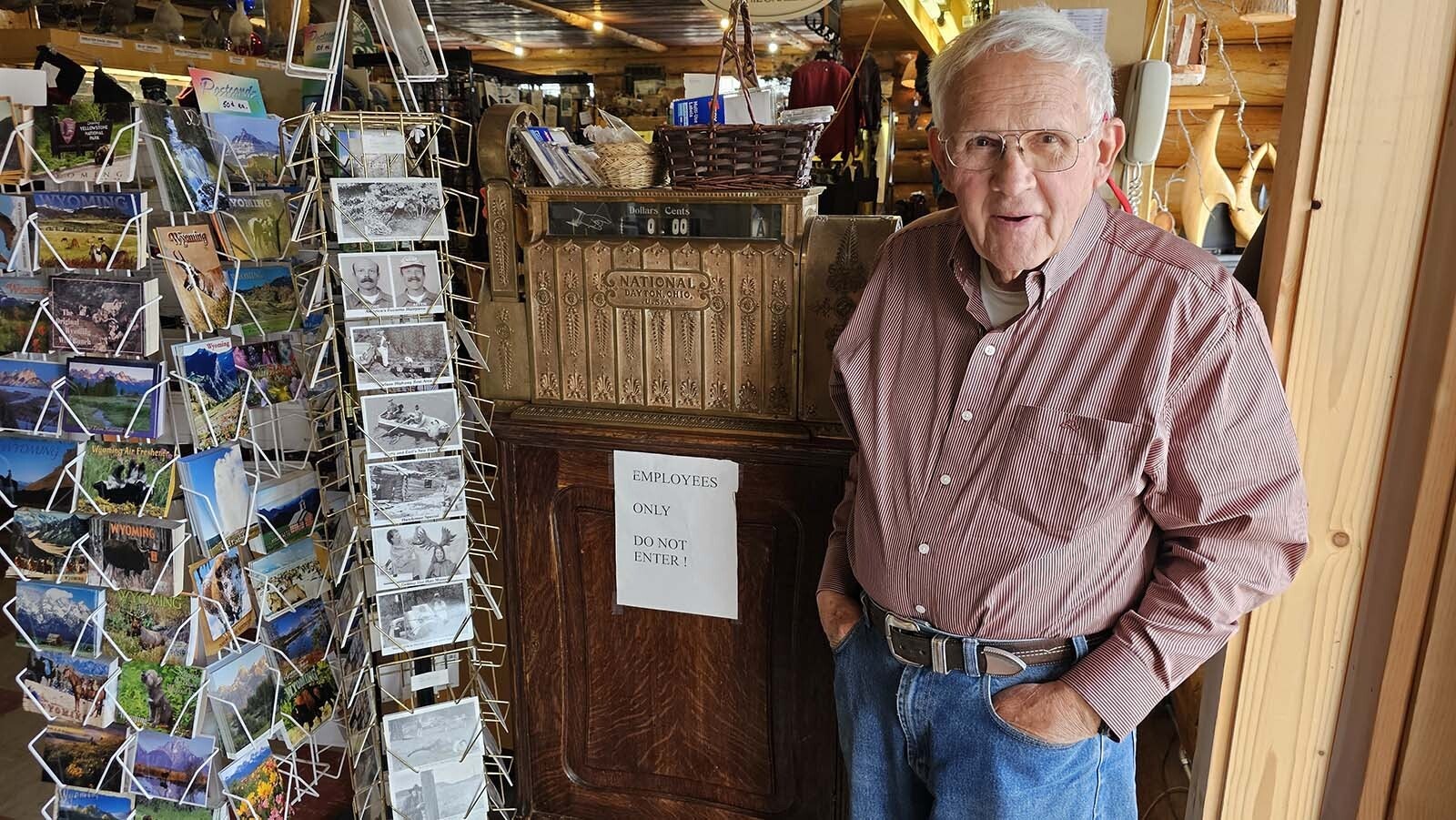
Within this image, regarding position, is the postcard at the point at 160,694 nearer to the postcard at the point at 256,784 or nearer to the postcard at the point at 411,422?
the postcard at the point at 256,784

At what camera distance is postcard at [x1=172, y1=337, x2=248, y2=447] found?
71.1 inches

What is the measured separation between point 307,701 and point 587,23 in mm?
7897

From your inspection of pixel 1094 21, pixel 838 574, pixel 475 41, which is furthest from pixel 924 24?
pixel 475 41

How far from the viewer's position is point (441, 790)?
202cm

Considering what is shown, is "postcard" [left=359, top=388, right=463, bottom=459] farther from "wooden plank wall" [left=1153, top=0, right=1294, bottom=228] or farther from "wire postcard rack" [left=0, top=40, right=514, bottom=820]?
"wooden plank wall" [left=1153, top=0, right=1294, bottom=228]

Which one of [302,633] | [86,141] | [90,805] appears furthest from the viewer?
[302,633]

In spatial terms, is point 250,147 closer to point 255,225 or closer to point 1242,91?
point 255,225

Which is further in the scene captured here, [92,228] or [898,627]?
[92,228]

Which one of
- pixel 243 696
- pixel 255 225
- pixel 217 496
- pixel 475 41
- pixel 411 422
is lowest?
pixel 243 696

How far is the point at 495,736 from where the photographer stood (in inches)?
95.2

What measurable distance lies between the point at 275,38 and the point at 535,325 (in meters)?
3.33

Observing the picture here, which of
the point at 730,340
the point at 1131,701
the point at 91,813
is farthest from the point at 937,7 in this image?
the point at 91,813

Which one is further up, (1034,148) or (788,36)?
(788,36)

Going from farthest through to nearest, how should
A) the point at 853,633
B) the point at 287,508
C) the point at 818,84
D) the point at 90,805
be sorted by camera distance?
the point at 818,84 → the point at 287,508 → the point at 90,805 → the point at 853,633
